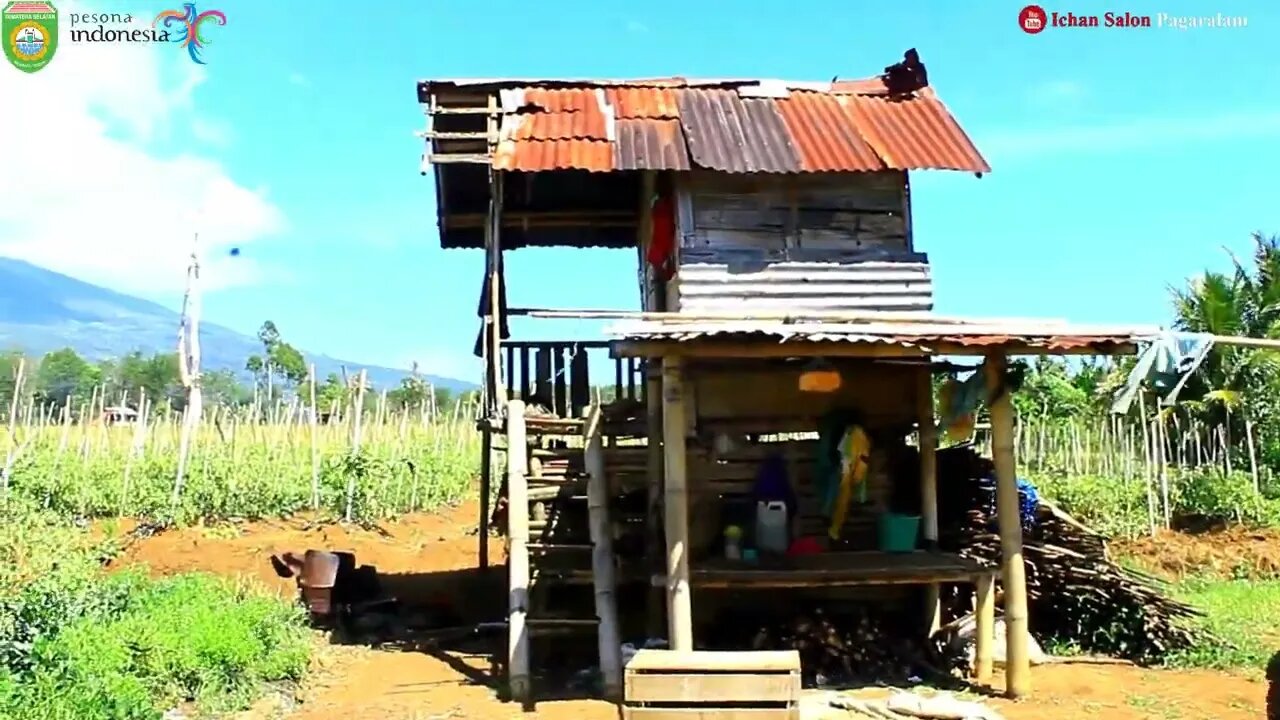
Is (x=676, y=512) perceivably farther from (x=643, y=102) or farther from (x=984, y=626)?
(x=643, y=102)

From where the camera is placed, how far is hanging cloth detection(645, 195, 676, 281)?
10.5 m

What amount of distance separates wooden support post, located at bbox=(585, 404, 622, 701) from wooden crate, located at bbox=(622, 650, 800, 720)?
1960 millimetres

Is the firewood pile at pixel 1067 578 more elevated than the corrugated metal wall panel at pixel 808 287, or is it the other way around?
the corrugated metal wall panel at pixel 808 287

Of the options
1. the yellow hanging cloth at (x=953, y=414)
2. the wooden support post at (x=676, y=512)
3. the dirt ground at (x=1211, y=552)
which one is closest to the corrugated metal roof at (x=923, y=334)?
the wooden support post at (x=676, y=512)

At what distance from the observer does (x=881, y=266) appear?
10336 millimetres

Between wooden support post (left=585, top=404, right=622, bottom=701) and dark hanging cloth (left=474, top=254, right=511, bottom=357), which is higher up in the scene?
dark hanging cloth (left=474, top=254, right=511, bottom=357)

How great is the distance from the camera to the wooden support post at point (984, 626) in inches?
360

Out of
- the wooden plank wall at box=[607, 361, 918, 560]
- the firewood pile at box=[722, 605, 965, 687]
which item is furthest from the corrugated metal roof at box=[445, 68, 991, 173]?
the firewood pile at box=[722, 605, 965, 687]

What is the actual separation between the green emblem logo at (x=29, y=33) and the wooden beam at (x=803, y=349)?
29.2ft

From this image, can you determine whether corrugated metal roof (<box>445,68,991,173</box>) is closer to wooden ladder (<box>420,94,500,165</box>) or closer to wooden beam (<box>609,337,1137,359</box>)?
wooden ladder (<box>420,94,500,165</box>)

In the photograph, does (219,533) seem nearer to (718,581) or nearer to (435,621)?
(435,621)

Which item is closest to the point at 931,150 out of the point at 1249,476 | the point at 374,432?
the point at 1249,476

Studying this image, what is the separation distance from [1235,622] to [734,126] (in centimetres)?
690

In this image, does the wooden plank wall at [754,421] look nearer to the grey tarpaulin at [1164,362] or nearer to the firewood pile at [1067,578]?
the firewood pile at [1067,578]
